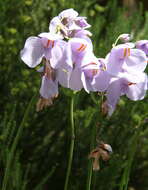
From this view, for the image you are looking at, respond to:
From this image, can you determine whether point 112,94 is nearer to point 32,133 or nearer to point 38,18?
point 32,133

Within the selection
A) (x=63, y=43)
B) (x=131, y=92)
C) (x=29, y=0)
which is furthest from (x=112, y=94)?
(x=29, y=0)

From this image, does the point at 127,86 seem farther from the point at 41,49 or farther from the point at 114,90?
the point at 41,49

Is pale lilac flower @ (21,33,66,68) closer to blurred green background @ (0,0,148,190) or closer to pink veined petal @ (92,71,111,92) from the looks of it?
pink veined petal @ (92,71,111,92)

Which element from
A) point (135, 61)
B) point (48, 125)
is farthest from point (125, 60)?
point (48, 125)

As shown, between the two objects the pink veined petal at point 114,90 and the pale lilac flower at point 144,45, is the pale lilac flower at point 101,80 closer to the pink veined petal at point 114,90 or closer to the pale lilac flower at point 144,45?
the pink veined petal at point 114,90

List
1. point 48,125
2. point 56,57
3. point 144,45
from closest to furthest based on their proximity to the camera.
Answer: point 56,57 < point 144,45 < point 48,125

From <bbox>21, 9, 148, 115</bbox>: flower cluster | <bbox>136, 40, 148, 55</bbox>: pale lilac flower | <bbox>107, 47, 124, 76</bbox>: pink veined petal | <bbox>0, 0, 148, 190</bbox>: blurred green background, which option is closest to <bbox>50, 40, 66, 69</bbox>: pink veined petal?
<bbox>21, 9, 148, 115</bbox>: flower cluster

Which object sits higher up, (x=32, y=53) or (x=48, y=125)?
(x=48, y=125)
